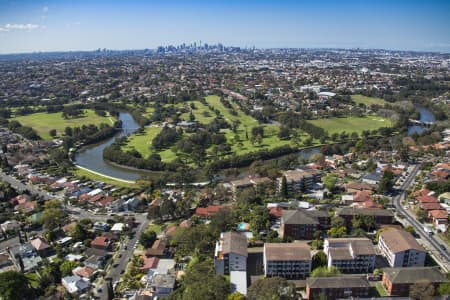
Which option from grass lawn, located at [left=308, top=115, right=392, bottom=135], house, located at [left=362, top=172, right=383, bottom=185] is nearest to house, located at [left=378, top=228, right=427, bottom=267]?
house, located at [left=362, top=172, right=383, bottom=185]

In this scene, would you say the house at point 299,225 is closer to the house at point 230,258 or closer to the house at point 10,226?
the house at point 230,258

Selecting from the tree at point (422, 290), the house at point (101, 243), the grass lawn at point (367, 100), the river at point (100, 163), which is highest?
the grass lawn at point (367, 100)

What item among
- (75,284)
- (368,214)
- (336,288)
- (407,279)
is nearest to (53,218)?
(75,284)

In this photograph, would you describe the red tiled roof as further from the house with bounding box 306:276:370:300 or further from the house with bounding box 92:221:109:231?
the house with bounding box 92:221:109:231

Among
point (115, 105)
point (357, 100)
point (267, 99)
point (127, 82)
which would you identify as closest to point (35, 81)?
point (127, 82)

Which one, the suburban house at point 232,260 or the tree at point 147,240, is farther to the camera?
the tree at point 147,240

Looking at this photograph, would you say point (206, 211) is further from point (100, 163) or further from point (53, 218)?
point (100, 163)

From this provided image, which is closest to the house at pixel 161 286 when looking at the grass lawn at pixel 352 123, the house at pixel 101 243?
the house at pixel 101 243
